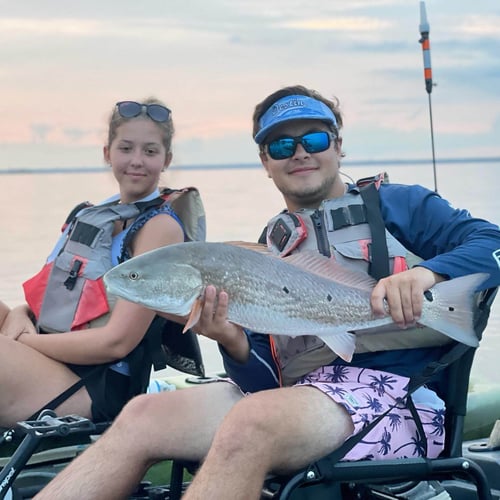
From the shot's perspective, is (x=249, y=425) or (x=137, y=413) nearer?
(x=249, y=425)

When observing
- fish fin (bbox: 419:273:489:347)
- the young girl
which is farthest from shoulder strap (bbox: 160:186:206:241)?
fish fin (bbox: 419:273:489:347)

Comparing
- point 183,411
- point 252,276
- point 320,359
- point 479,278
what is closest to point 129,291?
point 252,276

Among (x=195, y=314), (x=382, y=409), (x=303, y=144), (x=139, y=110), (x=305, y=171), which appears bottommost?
(x=382, y=409)

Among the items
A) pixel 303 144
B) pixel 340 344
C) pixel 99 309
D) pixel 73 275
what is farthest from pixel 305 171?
pixel 73 275

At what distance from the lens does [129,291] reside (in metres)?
2.74

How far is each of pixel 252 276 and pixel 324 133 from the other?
91 cm

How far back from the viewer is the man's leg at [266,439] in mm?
2602

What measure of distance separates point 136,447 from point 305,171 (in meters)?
1.24

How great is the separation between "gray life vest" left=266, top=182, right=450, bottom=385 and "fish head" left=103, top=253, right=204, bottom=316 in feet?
1.97

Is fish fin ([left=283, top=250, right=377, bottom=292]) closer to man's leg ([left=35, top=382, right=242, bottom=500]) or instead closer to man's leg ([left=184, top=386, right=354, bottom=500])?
man's leg ([left=184, top=386, right=354, bottom=500])

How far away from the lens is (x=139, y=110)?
13.5ft

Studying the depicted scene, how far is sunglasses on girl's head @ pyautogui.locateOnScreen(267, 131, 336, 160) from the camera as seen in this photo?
3.46 meters

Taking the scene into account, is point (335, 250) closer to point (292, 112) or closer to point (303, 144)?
point (303, 144)

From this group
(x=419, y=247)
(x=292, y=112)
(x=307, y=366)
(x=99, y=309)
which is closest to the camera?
(x=307, y=366)
